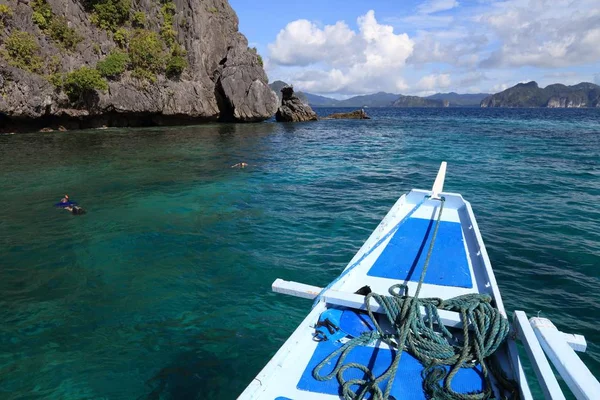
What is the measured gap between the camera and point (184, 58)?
175 ft

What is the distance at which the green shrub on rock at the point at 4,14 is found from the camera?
3769 cm

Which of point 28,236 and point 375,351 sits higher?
point 375,351

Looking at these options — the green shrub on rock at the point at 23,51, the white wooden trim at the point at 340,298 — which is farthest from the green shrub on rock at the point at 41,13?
the white wooden trim at the point at 340,298

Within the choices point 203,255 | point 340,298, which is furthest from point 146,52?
point 340,298

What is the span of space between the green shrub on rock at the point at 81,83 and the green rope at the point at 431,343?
148ft

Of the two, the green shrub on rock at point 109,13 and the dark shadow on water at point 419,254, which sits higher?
the green shrub on rock at point 109,13

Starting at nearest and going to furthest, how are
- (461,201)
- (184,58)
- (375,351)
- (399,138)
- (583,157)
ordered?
(375,351), (461,201), (583,157), (399,138), (184,58)

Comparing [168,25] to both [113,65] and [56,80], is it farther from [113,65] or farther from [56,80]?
[56,80]

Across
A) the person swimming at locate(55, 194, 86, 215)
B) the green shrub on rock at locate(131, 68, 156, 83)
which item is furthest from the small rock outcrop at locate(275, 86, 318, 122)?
the person swimming at locate(55, 194, 86, 215)

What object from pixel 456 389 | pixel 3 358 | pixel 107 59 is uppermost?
pixel 107 59

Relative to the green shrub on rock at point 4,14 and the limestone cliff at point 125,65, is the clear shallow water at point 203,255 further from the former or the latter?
the green shrub on rock at point 4,14

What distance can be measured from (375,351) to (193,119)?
53.3m

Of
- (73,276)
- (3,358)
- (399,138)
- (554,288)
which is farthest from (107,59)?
(554,288)

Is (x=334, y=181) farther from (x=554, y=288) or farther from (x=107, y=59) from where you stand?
(x=107, y=59)
